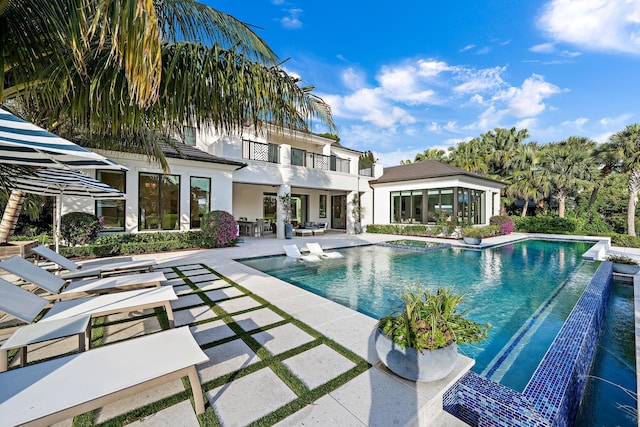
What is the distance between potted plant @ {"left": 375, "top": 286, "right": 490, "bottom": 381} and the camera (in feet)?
8.54

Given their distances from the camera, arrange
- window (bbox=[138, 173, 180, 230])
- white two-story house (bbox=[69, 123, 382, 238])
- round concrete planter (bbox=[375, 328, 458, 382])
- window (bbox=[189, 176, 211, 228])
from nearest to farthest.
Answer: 1. round concrete planter (bbox=[375, 328, 458, 382])
2. white two-story house (bbox=[69, 123, 382, 238])
3. window (bbox=[138, 173, 180, 230])
4. window (bbox=[189, 176, 211, 228])

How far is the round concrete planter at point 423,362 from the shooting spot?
2588 mm

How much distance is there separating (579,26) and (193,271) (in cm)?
1727

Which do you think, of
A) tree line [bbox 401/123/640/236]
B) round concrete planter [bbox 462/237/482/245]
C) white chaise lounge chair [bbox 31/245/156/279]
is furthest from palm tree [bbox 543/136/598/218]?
white chaise lounge chair [bbox 31/245/156/279]

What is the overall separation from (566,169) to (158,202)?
3359cm

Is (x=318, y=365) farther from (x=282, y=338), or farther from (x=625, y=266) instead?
(x=625, y=266)

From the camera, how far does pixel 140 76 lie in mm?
2553

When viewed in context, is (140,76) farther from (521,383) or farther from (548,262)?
(548,262)

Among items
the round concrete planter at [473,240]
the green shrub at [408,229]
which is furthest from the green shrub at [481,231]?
the green shrub at [408,229]

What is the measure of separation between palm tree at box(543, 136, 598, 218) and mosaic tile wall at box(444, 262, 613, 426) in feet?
93.3

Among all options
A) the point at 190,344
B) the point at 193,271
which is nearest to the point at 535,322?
the point at 190,344

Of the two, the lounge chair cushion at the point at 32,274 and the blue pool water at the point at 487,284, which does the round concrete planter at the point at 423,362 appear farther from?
the lounge chair cushion at the point at 32,274

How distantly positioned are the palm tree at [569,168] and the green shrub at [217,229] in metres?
29.0

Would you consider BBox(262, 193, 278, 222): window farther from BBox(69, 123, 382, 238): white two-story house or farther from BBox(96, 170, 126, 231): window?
BBox(96, 170, 126, 231): window
